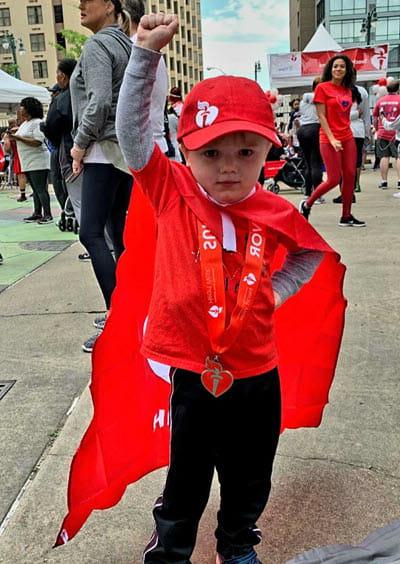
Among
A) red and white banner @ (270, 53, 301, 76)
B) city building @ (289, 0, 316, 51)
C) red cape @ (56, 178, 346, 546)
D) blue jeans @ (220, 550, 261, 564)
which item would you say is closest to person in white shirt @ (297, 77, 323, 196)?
red cape @ (56, 178, 346, 546)

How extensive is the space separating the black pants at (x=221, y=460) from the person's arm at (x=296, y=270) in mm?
268

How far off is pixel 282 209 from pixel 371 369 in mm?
1656

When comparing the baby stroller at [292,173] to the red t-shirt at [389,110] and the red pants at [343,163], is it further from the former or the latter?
the red pants at [343,163]

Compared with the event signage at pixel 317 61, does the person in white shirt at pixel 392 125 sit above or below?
below

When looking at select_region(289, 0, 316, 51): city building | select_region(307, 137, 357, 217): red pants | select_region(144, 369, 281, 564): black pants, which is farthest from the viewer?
select_region(289, 0, 316, 51): city building

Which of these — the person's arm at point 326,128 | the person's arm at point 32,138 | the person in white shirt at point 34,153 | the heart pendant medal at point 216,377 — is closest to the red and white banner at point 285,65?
the person in white shirt at point 34,153

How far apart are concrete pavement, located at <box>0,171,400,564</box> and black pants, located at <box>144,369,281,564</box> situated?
168 mm

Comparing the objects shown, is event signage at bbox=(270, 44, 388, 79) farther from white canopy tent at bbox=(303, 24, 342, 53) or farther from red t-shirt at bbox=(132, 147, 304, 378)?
red t-shirt at bbox=(132, 147, 304, 378)

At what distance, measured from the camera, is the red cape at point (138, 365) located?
69.8 inches

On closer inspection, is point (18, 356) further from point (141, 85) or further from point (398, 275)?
point (398, 275)

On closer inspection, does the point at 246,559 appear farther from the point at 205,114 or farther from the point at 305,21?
the point at 305,21

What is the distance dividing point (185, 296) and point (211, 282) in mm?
88

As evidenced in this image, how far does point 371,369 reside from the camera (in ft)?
9.79

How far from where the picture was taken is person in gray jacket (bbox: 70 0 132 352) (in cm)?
310
